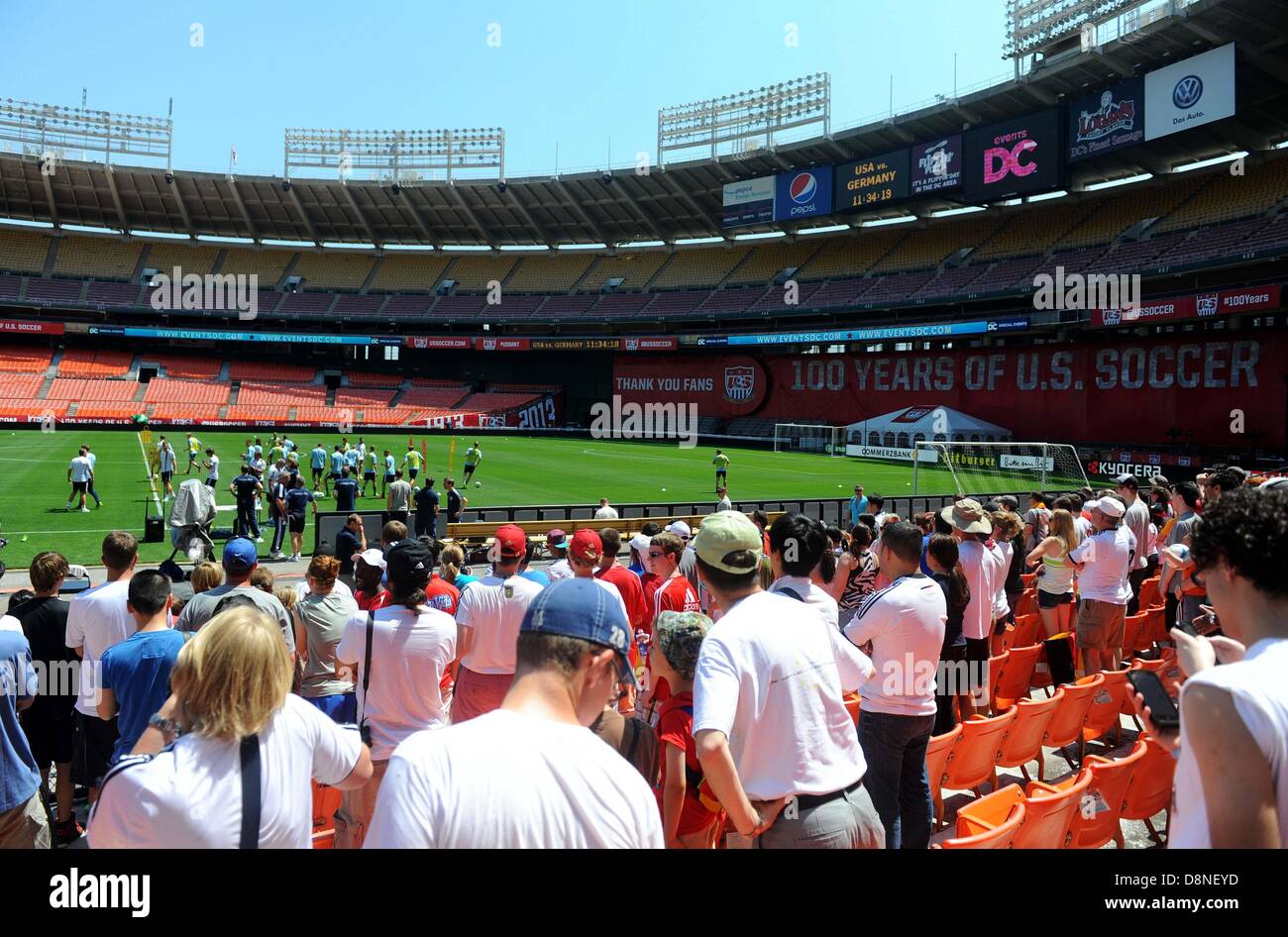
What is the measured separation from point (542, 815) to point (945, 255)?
53283 millimetres

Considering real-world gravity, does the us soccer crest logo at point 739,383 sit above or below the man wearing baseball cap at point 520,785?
above

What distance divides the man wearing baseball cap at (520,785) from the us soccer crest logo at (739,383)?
56.3 metres

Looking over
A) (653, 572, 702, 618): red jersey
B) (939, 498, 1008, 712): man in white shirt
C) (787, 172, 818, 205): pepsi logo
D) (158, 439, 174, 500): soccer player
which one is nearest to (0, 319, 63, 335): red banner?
(158, 439, 174, 500): soccer player

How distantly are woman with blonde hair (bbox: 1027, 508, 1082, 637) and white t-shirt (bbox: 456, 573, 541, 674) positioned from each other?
18.1 feet

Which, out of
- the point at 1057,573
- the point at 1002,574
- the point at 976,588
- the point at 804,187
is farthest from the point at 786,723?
the point at 804,187

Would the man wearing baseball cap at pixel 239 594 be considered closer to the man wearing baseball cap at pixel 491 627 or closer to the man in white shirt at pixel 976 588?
the man wearing baseball cap at pixel 491 627

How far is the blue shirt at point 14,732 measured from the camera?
3740mm

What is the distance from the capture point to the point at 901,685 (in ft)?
13.7

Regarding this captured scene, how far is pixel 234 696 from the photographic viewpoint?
2.34m

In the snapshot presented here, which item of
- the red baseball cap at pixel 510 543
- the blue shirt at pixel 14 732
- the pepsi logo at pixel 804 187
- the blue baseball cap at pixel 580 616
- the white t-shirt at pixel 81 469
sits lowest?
the blue shirt at pixel 14 732

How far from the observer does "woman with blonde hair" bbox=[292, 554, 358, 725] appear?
5.33 m

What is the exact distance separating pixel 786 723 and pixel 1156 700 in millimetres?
1144

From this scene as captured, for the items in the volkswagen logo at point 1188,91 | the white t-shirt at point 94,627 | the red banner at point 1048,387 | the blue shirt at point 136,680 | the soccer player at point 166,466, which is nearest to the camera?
the blue shirt at point 136,680

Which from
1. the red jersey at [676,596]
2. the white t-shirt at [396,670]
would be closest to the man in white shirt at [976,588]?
the red jersey at [676,596]
